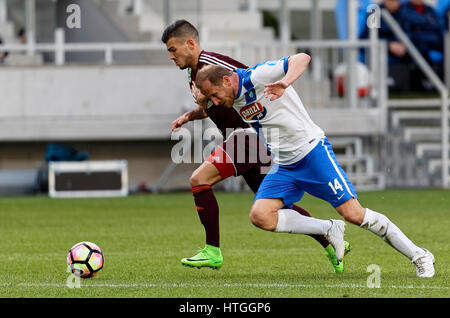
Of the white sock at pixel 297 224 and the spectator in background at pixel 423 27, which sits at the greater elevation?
the spectator in background at pixel 423 27

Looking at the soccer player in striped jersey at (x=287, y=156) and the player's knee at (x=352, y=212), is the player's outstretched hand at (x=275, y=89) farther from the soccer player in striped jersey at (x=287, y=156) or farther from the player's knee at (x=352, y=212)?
the player's knee at (x=352, y=212)

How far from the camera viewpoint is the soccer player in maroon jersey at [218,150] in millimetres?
9977

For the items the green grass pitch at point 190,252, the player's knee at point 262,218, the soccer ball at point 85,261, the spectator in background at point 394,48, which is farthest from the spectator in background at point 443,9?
the soccer ball at point 85,261

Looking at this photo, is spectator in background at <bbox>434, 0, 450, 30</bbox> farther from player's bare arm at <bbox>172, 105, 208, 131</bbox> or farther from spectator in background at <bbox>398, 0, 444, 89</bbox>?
player's bare arm at <bbox>172, 105, 208, 131</bbox>

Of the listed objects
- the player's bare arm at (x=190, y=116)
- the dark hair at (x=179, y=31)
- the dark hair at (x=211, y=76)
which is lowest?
the player's bare arm at (x=190, y=116)

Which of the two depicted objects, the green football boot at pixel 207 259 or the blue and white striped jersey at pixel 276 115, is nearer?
the blue and white striped jersey at pixel 276 115

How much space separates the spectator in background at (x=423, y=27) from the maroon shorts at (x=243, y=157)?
49.8 ft

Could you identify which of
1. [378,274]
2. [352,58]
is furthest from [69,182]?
[378,274]

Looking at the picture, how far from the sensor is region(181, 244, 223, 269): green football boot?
978 centimetres

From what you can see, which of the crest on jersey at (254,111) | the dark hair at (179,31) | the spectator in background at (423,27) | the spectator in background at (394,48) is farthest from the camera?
the spectator in background at (423,27)

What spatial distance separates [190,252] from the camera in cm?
1183
